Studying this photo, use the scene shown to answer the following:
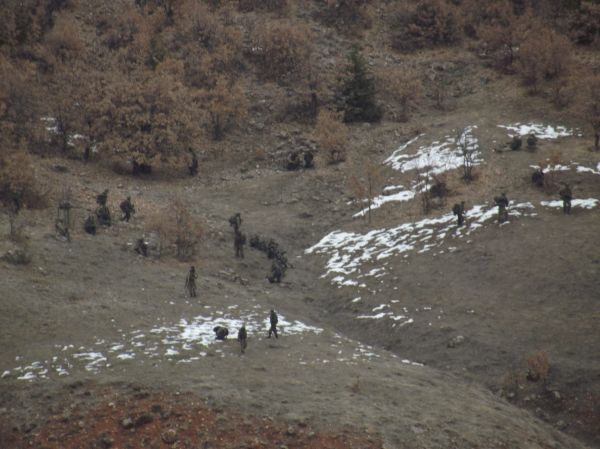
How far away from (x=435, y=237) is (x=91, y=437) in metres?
20.7

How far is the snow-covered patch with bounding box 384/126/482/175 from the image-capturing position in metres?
41.2

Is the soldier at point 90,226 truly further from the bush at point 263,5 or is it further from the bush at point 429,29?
the bush at point 429,29

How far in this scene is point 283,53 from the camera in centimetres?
5712

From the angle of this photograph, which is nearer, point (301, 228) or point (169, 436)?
point (169, 436)

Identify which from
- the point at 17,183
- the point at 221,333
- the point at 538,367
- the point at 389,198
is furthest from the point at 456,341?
the point at 17,183

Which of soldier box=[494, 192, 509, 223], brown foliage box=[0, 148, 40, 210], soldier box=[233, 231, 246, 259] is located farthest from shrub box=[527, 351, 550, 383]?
brown foliage box=[0, 148, 40, 210]

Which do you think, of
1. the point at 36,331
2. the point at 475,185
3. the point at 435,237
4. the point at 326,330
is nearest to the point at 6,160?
the point at 36,331

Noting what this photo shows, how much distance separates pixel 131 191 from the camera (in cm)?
4084

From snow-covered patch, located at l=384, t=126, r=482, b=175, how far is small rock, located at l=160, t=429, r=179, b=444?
2738 cm

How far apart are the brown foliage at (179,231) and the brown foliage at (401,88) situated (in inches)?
949

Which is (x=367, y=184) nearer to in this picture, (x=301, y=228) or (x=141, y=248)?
(x=301, y=228)

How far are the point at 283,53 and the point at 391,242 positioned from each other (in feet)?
92.8

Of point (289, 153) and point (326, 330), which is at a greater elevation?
point (289, 153)

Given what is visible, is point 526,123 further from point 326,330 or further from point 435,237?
point 326,330
